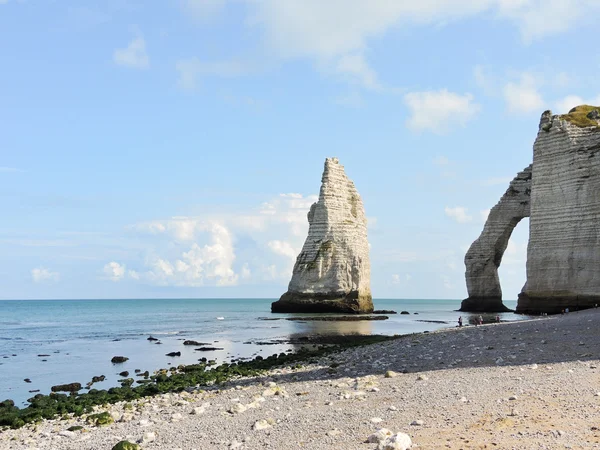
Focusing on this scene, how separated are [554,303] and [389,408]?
41186 mm

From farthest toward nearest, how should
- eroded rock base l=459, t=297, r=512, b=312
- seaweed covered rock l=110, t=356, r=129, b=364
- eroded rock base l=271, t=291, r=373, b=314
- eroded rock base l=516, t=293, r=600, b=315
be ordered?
eroded rock base l=459, t=297, r=512, b=312 < eroded rock base l=271, t=291, r=373, b=314 < eroded rock base l=516, t=293, r=600, b=315 < seaweed covered rock l=110, t=356, r=129, b=364

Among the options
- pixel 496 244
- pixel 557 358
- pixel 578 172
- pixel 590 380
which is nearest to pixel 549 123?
pixel 578 172

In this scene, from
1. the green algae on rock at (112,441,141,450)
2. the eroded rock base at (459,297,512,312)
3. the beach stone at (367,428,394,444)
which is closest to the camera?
the beach stone at (367,428,394,444)

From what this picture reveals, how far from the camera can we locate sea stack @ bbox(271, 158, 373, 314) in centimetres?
6838

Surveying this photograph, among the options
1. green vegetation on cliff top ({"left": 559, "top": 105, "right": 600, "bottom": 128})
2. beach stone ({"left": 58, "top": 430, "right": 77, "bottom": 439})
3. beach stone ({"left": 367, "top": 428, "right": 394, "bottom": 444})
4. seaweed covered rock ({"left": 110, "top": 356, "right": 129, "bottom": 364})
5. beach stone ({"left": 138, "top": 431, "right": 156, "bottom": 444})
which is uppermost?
green vegetation on cliff top ({"left": 559, "top": 105, "right": 600, "bottom": 128})

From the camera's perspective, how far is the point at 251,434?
363 inches

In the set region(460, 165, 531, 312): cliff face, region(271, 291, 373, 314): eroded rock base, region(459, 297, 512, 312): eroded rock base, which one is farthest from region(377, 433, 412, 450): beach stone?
region(459, 297, 512, 312): eroded rock base

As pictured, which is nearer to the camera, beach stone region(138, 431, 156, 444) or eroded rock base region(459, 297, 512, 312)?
beach stone region(138, 431, 156, 444)

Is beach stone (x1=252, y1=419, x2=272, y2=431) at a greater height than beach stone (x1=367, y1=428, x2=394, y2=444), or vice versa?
beach stone (x1=367, y1=428, x2=394, y2=444)

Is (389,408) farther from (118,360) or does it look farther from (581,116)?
(581,116)

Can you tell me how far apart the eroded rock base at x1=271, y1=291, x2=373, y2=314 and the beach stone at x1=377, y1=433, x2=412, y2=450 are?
60691 mm

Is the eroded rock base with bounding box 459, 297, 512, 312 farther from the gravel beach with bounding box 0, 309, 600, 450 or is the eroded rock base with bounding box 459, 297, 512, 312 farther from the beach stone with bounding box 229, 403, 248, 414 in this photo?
the beach stone with bounding box 229, 403, 248, 414

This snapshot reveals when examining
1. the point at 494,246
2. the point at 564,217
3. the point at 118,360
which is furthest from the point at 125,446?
the point at 494,246

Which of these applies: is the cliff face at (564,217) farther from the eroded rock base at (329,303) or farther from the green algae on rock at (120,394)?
the green algae on rock at (120,394)
